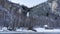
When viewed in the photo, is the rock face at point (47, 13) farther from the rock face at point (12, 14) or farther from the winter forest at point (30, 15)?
the rock face at point (12, 14)

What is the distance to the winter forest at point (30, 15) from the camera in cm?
625

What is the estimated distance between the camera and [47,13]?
6.29m

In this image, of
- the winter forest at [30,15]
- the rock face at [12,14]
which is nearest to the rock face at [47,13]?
the winter forest at [30,15]

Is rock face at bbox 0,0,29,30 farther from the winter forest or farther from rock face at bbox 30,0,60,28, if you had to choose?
rock face at bbox 30,0,60,28

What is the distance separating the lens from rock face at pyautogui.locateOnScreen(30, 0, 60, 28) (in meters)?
6.27

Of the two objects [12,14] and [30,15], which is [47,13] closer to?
[30,15]

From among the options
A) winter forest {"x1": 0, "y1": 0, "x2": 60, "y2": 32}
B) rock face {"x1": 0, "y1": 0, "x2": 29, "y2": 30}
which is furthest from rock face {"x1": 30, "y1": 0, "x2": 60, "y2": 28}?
rock face {"x1": 0, "y1": 0, "x2": 29, "y2": 30}

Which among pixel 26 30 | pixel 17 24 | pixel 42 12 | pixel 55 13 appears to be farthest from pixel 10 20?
pixel 55 13

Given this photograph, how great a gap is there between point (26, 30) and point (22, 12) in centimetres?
74

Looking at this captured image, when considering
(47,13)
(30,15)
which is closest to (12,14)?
(30,15)

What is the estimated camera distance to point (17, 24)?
20.4ft

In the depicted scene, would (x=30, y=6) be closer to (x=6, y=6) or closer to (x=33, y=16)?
(x=33, y=16)

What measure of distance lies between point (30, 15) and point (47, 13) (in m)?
0.67

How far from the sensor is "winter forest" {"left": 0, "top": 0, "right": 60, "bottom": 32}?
625cm
